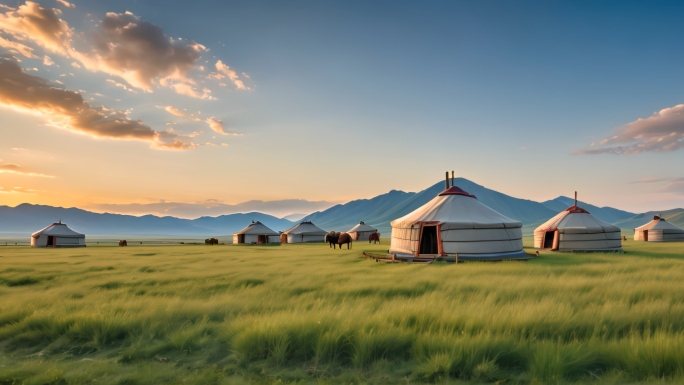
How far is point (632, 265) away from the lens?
1533 cm

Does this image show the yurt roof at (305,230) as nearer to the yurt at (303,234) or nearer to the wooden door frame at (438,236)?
the yurt at (303,234)

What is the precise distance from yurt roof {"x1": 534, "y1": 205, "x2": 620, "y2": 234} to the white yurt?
759 cm

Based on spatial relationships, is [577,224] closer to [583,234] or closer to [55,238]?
[583,234]

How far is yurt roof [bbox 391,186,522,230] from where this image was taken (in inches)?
785

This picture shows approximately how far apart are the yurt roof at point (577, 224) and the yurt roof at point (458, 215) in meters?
7.50

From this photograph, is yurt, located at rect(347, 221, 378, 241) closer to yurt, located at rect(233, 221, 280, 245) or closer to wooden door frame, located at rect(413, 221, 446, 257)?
yurt, located at rect(233, 221, 280, 245)

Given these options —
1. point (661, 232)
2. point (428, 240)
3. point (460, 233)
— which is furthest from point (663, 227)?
point (460, 233)

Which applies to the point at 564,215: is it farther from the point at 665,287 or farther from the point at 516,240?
the point at 665,287

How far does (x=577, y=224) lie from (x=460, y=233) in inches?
495

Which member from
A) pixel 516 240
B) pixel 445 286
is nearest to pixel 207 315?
pixel 445 286

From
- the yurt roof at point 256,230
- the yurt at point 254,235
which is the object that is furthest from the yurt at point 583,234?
the yurt roof at point 256,230

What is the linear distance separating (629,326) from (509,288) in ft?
11.3

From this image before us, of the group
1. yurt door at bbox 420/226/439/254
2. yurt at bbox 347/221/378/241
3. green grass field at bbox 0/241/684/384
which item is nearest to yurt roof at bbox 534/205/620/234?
yurt door at bbox 420/226/439/254

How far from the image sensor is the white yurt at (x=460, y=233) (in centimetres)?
1989
